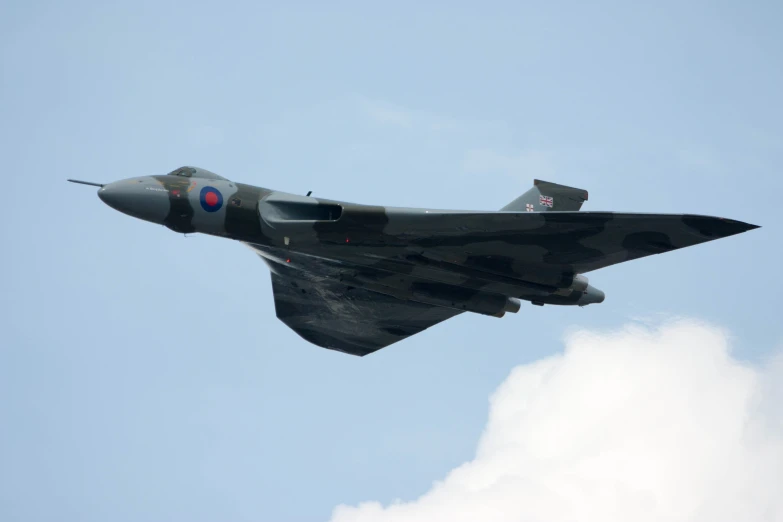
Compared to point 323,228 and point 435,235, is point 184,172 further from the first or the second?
point 435,235

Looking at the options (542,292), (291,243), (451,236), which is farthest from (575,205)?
(291,243)

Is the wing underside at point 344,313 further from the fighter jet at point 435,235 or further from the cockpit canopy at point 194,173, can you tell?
the cockpit canopy at point 194,173

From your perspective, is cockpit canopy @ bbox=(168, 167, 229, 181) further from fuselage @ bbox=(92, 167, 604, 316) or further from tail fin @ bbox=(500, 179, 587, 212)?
tail fin @ bbox=(500, 179, 587, 212)

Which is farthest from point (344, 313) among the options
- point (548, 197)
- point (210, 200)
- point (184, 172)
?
point (184, 172)

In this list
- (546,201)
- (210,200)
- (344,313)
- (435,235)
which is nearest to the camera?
(435,235)

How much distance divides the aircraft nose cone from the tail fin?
35.0 feet

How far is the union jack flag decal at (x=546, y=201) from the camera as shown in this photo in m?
30.3

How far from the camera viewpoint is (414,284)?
2969 cm

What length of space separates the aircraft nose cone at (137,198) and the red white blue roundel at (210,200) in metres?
1.01

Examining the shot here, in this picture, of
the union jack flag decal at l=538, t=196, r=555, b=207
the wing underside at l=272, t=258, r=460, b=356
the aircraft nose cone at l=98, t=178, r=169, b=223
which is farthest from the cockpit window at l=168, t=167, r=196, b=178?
the union jack flag decal at l=538, t=196, r=555, b=207

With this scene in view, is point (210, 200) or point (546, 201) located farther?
point (546, 201)

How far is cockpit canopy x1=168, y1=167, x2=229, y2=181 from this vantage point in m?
28.3

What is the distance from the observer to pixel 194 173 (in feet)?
93.2

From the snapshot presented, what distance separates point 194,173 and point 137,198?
6.24ft
